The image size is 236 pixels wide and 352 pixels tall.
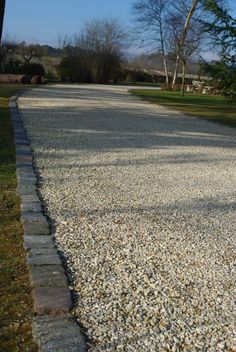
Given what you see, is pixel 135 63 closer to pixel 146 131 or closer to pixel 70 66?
pixel 70 66

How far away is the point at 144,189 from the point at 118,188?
0.95ft

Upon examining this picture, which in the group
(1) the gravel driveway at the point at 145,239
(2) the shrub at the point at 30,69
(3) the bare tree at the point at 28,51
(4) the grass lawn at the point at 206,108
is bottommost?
(1) the gravel driveway at the point at 145,239

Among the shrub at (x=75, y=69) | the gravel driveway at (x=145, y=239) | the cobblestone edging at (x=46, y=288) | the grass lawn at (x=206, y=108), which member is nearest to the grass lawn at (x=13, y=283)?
the cobblestone edging at (x=46, y=288)

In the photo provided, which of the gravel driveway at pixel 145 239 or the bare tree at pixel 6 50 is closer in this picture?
the gravel driveway at pixel 145 239

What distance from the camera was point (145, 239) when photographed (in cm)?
347

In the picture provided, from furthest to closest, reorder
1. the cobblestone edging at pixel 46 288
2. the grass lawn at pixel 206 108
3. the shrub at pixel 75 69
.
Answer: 1. the shrub at pixel 75 69
2. the grass lawn at pixel 206 108
3. the cobblestone edging at pixel 46 288

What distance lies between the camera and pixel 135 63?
6128 centimetres

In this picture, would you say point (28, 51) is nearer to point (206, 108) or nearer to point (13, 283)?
point (206, 108)

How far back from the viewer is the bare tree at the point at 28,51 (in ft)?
123

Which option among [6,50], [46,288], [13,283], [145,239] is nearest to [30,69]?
[6,50]

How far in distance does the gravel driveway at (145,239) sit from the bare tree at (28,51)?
31663 millimetres

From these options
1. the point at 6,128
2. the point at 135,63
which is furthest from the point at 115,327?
the point at 135,63

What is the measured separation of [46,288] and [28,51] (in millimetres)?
38075

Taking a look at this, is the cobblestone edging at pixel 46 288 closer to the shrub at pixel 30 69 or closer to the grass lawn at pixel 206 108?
the grass lawn at pixel 206 108
